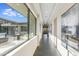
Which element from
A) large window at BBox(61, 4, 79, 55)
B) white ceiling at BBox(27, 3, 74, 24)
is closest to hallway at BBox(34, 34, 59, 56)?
large window at BBox(61, 4, 79, 55)

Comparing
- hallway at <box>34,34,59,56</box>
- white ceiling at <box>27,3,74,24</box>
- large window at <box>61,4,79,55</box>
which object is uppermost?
white ceiling at <box>27,3,74,24</box>

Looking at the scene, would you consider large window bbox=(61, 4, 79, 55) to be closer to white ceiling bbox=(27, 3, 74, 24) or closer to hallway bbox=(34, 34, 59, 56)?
white ceiling bbox=(27, 3, 74, 24)

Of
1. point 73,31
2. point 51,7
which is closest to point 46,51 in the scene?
point 51,7

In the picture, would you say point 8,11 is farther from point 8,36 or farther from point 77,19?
point 77,19

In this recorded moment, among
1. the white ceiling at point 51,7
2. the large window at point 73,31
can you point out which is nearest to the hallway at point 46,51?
the large window at point 73,31

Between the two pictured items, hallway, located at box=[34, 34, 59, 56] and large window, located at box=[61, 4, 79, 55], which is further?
hallway, located at box=[34, 34, 59, 56]

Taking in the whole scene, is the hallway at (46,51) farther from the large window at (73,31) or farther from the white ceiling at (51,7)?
the white ceiling at (51,7)

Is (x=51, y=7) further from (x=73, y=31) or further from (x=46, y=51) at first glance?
(x=46, y=51)

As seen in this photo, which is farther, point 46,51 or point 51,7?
point 46,51

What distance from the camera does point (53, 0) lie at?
79.7 inches

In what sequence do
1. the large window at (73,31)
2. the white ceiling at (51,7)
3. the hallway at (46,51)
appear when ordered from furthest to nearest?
the hallway at (46,51) → the white ceiling at (51,7) → the large window at (73,31)

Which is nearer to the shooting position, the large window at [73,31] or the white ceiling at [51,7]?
the large window at [73,31]

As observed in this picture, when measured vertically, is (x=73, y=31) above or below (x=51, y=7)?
below

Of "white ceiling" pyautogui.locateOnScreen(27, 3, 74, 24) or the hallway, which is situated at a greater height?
"white ceiling" pyautogui.locateOnScreen(27, 3, 74, 24)
